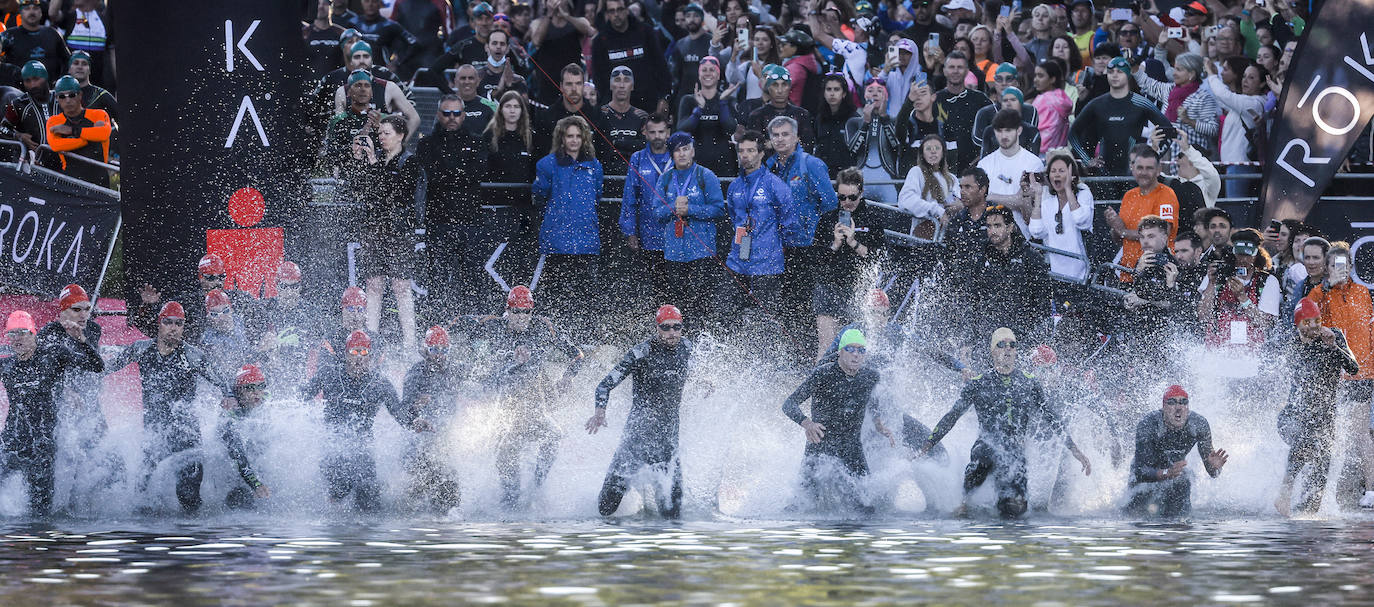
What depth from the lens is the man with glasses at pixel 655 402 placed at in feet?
46.5

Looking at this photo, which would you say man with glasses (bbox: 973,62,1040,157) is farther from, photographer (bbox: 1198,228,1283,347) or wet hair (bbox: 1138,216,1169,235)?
photographer (bbox: 1198,228,1283,347)

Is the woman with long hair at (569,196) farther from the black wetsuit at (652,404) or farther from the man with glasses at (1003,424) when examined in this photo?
the man with glasses at (1003,424)

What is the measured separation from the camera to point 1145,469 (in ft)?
46.6

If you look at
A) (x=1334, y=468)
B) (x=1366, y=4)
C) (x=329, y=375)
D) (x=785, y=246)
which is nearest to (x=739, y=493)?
(x=785, y=246)

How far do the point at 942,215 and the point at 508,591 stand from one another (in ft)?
23.1

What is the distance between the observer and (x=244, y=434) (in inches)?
555

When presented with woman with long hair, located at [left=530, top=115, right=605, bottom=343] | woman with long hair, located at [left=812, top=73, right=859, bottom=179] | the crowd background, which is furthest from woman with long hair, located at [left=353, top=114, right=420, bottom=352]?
woman with long hair, located at [left=812, top=73, right=859, bottom=179]

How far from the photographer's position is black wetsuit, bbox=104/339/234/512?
14.1 m

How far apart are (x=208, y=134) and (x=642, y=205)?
356cm

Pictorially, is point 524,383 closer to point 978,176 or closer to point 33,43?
point 978,176

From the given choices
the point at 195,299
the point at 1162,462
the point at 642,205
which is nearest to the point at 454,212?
the point at 642,205

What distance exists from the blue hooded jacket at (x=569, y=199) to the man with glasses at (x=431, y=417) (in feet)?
4.65

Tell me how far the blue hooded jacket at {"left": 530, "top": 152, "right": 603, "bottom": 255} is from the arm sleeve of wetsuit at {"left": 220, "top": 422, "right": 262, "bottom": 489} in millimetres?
3081

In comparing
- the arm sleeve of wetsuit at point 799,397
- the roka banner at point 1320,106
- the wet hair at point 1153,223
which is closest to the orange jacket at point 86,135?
the arm sleeve of wetsuit at point 799,397
